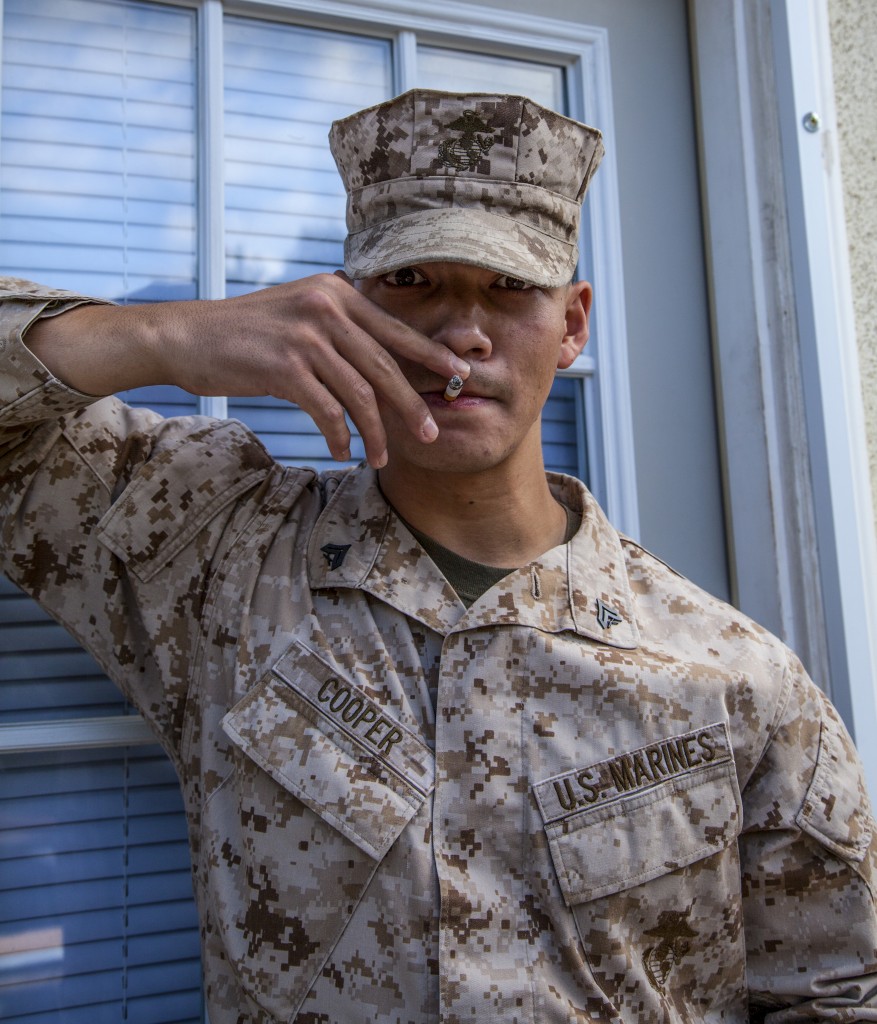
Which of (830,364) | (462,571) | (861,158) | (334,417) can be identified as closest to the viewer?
(334,417)

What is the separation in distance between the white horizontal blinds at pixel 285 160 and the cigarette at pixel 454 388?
450mm

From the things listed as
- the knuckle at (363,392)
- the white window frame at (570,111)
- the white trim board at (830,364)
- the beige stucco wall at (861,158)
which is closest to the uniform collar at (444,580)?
the knuckle at (363,392)

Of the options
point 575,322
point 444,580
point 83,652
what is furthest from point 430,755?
point 575,322

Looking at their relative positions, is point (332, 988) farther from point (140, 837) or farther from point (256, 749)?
point (140, 837)

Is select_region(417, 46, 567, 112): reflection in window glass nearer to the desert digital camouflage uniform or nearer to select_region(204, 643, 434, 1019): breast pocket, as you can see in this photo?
the desert digital camouflage uniform

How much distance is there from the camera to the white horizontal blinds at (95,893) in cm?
135

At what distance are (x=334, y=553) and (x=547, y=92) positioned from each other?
0.97 metres

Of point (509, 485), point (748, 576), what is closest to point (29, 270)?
point (509, 485)

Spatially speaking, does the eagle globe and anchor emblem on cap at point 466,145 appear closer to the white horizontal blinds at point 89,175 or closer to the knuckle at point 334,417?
the knuckle at point 334,417

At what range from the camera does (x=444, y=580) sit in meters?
1.26

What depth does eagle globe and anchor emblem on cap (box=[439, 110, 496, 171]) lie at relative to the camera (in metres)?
1.24

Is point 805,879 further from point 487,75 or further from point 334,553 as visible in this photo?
point 487,75

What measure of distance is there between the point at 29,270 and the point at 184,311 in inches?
15.3

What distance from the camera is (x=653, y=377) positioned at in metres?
1.71
